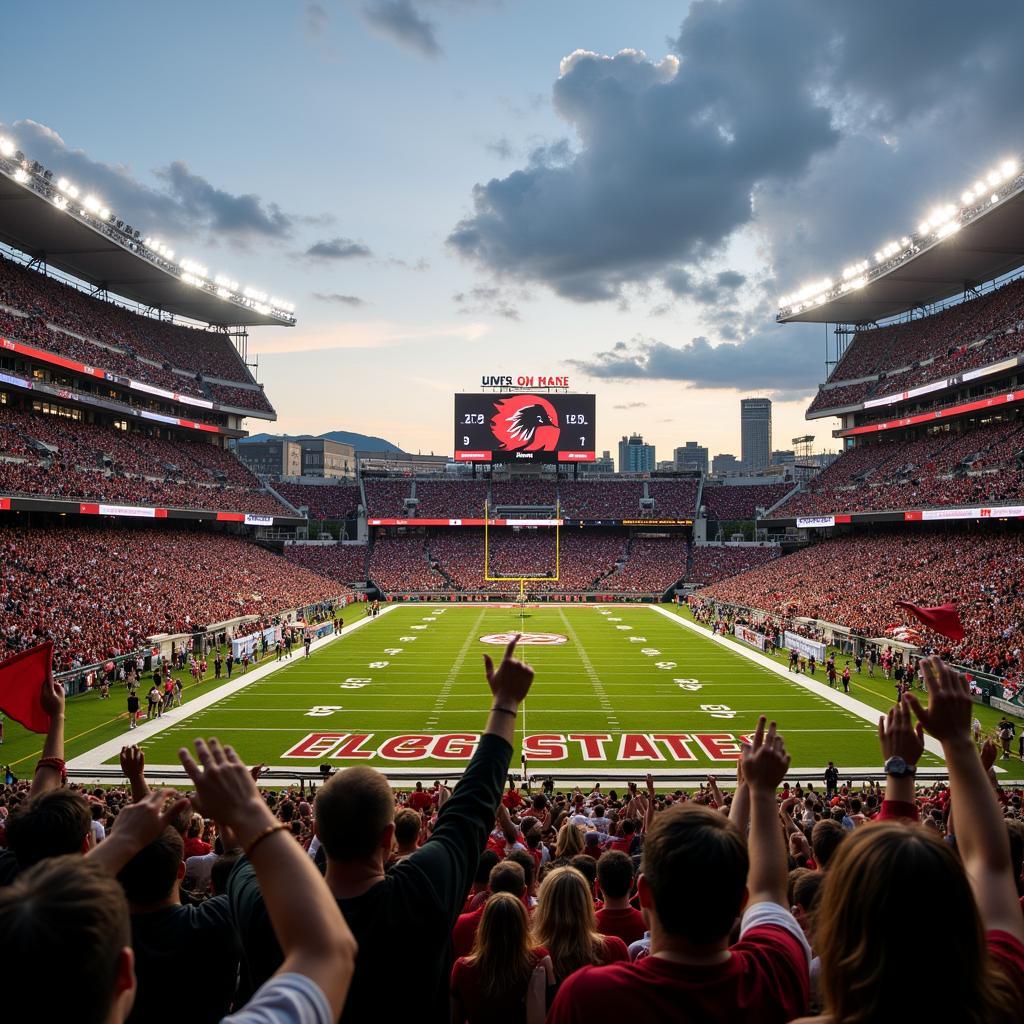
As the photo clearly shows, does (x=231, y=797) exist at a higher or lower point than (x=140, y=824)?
higher

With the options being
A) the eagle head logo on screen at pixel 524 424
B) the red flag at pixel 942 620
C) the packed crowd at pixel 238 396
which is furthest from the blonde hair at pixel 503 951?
the eagle head logo on screen at pixel 524 424

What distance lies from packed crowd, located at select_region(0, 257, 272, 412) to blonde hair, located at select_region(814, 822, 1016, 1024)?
43.8m

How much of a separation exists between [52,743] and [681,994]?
3519 millimetres

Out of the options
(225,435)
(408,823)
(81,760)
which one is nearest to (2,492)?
(81,760)

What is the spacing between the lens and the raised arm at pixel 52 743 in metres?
3.63

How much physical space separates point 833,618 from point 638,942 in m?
35.2

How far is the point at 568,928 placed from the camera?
12.0 ft

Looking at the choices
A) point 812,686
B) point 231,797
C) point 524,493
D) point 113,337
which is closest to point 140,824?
point 231,797

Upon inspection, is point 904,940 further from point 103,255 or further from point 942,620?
point 103,255

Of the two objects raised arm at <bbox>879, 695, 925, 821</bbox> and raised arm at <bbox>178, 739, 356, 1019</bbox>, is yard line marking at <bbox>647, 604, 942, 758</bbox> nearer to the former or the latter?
raised arm at <bbox>879, 695, 925, 821</bbox>

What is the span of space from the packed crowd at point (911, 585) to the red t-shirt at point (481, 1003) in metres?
25.0

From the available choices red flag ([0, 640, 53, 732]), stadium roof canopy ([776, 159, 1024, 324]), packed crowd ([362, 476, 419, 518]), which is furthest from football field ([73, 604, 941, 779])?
packed crowd ([362, 476, 419, 518])

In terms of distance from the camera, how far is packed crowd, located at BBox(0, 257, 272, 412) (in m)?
41.0

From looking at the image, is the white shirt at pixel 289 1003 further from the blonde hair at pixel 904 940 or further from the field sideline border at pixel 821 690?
the field sideline border at pixel 821 690
